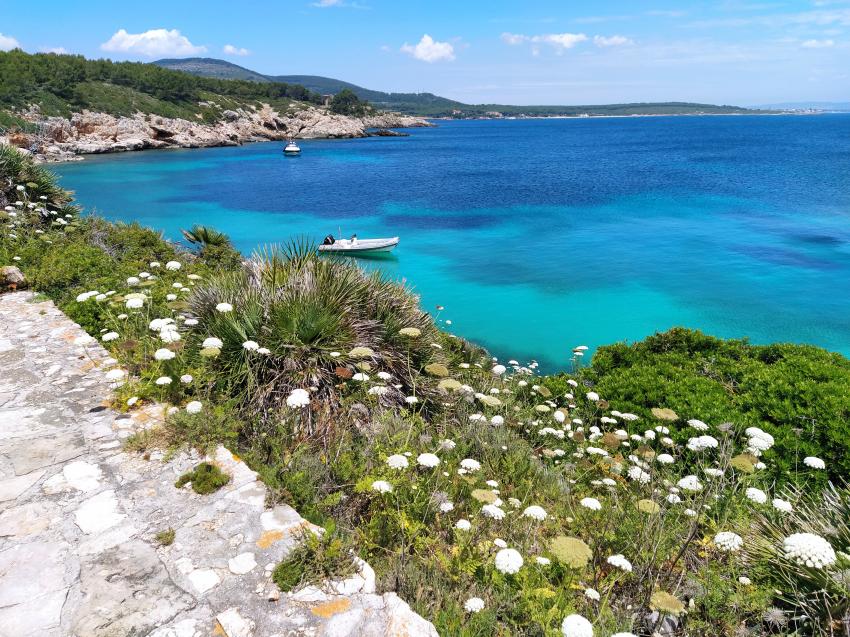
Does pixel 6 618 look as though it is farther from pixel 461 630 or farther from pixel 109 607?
pixel 461 630

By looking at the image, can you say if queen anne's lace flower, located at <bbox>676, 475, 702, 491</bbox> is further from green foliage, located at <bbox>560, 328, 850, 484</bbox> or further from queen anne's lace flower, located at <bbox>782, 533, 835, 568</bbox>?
green foliage, located at <bbox>560, 328, 850, 484</bbox>

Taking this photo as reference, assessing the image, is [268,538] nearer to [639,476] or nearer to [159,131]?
[639,476]

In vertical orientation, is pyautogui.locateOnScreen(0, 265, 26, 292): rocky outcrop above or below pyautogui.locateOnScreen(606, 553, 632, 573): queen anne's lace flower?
above

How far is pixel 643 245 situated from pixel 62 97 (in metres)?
75.1

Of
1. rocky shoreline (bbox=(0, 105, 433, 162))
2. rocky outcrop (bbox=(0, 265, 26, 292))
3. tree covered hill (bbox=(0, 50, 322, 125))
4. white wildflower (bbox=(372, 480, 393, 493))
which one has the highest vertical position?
tree covered hill (bbox=(0, 50, 322, 125))

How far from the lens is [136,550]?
332cm

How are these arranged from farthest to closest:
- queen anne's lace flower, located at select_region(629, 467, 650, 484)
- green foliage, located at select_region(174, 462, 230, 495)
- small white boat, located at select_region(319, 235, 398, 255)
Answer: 1. small white boat, located at select_region(319, 235, 398, 255)
2. queen anne's lace flower, located at select_region(629, 467, 650, 484)
3. green foliage, located at select_region(174, 462, 230, 495)

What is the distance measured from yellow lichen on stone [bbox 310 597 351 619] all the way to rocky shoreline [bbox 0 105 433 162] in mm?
50307

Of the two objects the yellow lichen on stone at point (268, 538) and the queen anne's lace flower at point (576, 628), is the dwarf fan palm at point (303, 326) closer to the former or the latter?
the yellow lichen on stone at point (268, 538)

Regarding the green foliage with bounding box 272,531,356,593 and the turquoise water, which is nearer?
the green foliage with bounding box 272,531,356,593

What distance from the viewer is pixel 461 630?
296cm

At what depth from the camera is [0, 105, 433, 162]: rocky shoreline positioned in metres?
54.6

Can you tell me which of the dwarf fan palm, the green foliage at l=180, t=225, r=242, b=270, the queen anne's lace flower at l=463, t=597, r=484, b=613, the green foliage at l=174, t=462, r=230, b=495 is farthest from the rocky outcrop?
the queen anne's lace flower at l=463, t=597, r=484, b=613

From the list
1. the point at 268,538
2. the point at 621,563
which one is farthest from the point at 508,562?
the point at 268,538
